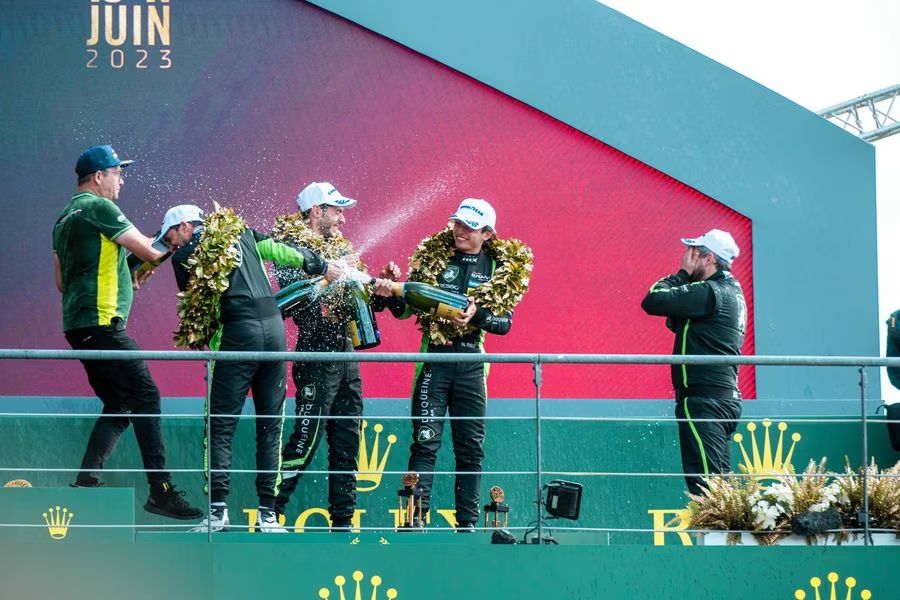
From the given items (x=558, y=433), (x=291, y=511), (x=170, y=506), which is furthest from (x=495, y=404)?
(x=170, y=506)

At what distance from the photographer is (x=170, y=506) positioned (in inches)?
271

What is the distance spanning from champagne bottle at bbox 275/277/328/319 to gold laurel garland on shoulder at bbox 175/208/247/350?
0.57m

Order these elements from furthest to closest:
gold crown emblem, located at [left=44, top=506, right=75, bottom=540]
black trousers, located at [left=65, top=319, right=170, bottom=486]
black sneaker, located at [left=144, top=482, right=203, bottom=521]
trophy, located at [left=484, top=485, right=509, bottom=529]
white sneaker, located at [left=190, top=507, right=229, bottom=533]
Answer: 1. trophy, located at [left=484, top=485, right=509, bottom=529]
2. black sneaker, located at [left=144, top=482, right=203, bottom=521]
3. black trousers, located at [left=65, top=319, right=170, bottom=486]
4. gold crown emblem, located at [left=44, top=506, right=75, bottom=540]
5. white sneaker, located at [left=190, top=507, right=229, bottom=533]

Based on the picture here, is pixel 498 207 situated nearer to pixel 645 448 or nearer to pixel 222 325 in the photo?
pixel 645 448

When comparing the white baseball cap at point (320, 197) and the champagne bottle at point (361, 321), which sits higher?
the white baseball cap at point (320, 197)

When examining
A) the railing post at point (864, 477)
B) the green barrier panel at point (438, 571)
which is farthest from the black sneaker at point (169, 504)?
the railing post at point (864, 477)

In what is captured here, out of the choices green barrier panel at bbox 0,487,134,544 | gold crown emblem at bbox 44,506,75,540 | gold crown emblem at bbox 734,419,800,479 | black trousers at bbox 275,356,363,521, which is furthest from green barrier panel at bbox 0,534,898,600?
gold crown emblem at bbox 734,419,800,479

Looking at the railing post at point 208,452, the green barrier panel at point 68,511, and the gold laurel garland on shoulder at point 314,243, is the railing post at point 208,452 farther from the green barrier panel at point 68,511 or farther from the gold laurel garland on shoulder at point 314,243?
the gold laurel garland on shoulder at point 314,243

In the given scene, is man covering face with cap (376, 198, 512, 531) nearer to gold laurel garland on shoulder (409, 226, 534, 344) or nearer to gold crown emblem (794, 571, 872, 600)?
gold laurel garland on shoulder (409, 226, 534, 344)

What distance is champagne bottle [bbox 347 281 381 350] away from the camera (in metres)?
7.70

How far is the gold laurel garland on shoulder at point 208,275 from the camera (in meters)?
6.93

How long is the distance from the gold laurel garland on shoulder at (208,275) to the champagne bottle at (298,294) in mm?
569

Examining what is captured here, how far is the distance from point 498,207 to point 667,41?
5.91 feet

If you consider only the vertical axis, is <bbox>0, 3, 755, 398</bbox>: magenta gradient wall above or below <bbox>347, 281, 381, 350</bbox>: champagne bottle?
above
